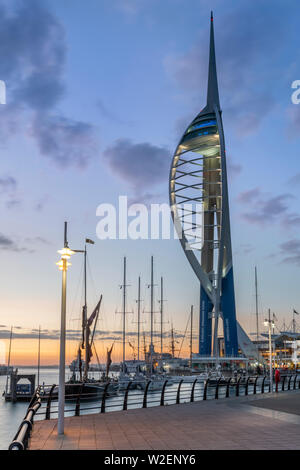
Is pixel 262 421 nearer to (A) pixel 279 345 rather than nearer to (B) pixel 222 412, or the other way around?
(B) pixel 222 412

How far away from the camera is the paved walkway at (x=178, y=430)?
1265 centimetres

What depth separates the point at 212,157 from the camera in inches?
3725

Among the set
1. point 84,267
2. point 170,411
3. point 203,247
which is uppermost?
point 203,247

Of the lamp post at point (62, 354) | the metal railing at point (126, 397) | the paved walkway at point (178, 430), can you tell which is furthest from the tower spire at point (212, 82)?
the lamp post at point (62, 354)

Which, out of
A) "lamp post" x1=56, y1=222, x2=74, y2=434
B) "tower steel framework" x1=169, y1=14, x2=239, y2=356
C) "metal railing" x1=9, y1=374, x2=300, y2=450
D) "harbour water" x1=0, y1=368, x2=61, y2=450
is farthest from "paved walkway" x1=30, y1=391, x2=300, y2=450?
"tower steel framework" x1=169, y1=14, x2=239, y2=356

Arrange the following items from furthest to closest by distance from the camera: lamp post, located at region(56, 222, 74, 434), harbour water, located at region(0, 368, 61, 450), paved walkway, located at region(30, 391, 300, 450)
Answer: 1. harbour water, located at region(0, 368, 61, 450)
2. lamp post, located at region(56, 222, 74, 434)
3. paved walkway, located at region(30, 391, 300, 450)

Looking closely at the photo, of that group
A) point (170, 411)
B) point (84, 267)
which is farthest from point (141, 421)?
point (84, 267)

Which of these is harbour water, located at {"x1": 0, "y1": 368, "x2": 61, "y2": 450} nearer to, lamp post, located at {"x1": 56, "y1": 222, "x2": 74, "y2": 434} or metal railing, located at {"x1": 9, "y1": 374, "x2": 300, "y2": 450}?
metal railing, located at {"x1": 9, "y1": 374, "x2": 300, "y2": 450}

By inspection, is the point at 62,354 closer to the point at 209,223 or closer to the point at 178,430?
the point at 178,430

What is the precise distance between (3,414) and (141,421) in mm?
45776

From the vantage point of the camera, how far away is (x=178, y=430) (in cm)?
1524

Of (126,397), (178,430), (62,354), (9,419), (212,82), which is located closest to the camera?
(62,354)

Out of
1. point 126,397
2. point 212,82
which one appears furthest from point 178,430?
point 212,82

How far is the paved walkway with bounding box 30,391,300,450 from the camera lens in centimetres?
1265
